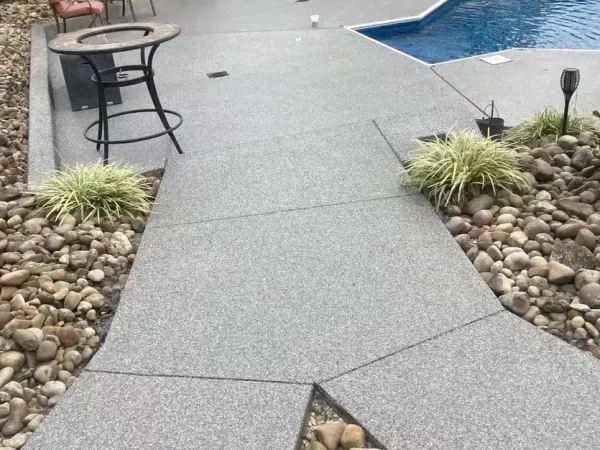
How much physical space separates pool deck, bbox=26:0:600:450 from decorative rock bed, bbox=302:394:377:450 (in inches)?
1.8

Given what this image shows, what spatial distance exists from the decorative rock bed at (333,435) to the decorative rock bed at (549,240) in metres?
0.90

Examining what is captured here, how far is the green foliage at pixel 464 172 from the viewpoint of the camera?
3115 mm

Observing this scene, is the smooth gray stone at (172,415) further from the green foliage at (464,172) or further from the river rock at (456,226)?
the green foliage at (464,172)

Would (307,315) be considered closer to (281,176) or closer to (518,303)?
(518,303)

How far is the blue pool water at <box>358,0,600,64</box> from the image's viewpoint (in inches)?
259

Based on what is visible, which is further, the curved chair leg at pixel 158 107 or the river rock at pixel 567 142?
the curved chair leg at pixel 158 107

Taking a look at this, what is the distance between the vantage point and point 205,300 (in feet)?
8.39

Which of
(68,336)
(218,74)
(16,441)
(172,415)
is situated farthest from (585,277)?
(218,74)

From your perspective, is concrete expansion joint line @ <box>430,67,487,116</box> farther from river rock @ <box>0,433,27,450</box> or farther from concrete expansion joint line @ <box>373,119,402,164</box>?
river rock @ <box>0,433,27,450</box>

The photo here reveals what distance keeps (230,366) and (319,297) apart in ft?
1.71

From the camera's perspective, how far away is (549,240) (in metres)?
2.73

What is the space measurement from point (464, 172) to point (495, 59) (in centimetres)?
291

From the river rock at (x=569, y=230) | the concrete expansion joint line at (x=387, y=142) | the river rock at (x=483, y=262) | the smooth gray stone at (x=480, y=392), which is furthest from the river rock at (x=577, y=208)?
the concrete expansion joint line at (x=387, y=142)

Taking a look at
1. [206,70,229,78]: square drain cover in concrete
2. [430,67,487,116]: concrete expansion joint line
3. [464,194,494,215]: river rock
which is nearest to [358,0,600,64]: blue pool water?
[430,67,487,116]: concrete expansion joint line
